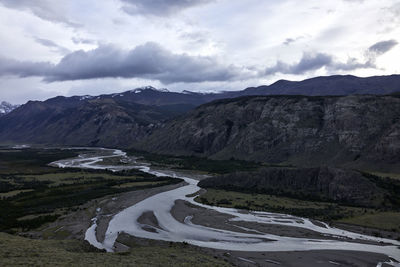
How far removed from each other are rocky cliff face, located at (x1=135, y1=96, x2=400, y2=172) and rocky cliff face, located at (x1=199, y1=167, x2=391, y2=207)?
4184cm

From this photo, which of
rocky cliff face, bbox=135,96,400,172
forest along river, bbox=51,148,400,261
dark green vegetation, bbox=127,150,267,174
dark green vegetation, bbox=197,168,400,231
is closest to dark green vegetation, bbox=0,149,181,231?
forest along river, bbox=51,148,400,261

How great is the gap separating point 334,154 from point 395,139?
22173mm

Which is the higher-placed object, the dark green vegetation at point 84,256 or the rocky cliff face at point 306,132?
the rocky cliff face at point 306,132

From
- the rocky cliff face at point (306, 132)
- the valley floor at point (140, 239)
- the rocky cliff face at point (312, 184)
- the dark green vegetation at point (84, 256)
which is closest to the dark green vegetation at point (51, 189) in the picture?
the valley floor at point (140, 239)

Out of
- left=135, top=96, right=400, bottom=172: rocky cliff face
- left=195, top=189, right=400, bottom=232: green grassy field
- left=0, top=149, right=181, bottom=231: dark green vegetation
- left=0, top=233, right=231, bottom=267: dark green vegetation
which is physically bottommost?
left=0, top=149, right=181, bottom=231: dark green vegetation

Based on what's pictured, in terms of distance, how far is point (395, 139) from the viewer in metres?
118

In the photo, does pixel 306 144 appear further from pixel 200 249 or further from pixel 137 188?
pixel 200 249

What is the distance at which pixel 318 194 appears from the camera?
79.1 m

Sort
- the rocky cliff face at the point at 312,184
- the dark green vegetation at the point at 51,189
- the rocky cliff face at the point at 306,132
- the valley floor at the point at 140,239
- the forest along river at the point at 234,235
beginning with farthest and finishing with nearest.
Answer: the rocky cliff face at the point at 306,132 < the rocky cliff face at the point at 312,184 < the dark green vegetation at the point at 51,189 < the forest along river at the point at 234,235 < the valley floor at the point at 140,239

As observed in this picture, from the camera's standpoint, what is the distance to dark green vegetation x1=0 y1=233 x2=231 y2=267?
1194 inches

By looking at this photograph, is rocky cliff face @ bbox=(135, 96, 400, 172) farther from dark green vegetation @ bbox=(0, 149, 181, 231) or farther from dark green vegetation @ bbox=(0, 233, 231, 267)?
dark green vegetation @ bbox=(0, 233, 231, 267)

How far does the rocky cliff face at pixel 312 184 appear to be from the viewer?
239 feet

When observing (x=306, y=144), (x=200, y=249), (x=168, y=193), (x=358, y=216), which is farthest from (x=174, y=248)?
Answer: (x=306, y=144)

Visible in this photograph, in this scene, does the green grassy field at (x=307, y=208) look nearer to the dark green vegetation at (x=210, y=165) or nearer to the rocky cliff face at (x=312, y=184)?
the rocky cliff face at (x=312, y=184)
